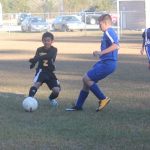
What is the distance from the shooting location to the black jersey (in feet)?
41.6

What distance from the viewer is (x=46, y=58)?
12703mm

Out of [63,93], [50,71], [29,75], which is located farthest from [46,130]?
[29,75]

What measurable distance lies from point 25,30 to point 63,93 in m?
52.5

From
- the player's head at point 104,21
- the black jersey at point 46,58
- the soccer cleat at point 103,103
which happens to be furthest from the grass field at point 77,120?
the player's head at point 104,21

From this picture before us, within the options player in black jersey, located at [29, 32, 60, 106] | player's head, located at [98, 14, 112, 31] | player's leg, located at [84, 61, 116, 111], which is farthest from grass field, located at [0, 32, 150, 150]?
player's head, located at [98, 14, 112, 31]

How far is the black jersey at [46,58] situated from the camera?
12.7m

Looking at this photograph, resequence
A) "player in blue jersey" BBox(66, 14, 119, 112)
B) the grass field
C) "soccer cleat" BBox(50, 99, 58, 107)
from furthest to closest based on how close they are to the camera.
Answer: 1. "soccer cleat" BBox(50, 99, 58, 107)
2. "player in blue jersey" BBox(66, 14, 119, 112)
3. the grass field

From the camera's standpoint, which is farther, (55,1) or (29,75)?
(55,1)

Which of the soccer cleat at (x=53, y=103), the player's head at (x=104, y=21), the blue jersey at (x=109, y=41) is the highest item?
the player's head at (x=104, y=21)

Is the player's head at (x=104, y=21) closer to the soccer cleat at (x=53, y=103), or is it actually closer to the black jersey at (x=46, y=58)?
the black jersey at (x=46, y=58)

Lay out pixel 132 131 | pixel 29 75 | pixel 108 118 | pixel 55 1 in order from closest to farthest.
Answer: pixel 132 131 < pixel 108 118 < pixel 29 75 < pixel 55 1

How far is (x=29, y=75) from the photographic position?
19906mm

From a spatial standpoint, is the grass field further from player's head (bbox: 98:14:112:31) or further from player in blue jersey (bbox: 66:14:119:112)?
player's head (bbox: 98:14:112:31)

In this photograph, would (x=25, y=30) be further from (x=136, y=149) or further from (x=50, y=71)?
(x=136, y=149)
